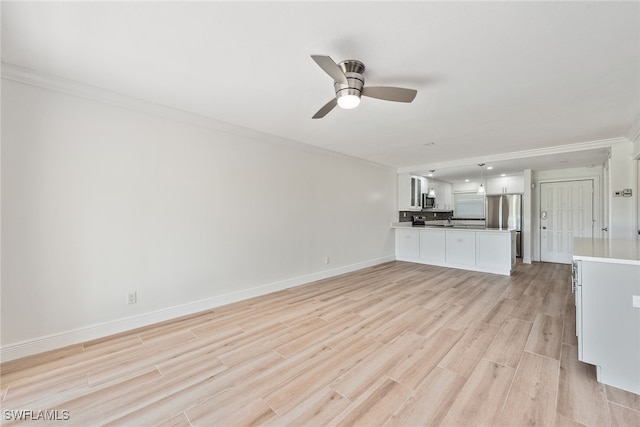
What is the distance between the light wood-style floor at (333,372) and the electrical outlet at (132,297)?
0.33 metres

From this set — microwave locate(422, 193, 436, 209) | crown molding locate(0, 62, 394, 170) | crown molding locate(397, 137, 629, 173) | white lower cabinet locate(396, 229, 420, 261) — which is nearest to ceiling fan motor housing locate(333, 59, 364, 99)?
crown molding locate(0, 62, 394, 170)

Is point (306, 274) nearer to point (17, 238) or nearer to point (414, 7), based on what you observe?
point (17, 238)

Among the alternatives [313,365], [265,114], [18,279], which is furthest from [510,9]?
[18,279]

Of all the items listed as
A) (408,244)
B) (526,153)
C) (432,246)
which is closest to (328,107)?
(526,153)

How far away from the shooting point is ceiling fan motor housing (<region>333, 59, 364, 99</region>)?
197cm

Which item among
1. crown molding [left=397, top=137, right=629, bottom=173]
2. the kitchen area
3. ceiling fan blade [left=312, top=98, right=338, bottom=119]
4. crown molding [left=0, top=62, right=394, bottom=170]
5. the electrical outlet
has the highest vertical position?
crown molding [left=0, top=62, right=394, bottom=170]

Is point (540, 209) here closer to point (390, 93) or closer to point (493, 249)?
point (493, 249)

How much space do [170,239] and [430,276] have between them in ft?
14.8

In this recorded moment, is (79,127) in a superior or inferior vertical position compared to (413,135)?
inferior

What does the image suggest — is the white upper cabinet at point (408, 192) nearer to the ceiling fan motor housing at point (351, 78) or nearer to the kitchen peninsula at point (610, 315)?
the kitchen peninsula at point (610, 315)

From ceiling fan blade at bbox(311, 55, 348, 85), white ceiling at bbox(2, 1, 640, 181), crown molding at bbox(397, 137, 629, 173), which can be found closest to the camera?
white ceiling at bbox(2, 1, 640, 181)

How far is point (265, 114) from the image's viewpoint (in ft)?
10.1

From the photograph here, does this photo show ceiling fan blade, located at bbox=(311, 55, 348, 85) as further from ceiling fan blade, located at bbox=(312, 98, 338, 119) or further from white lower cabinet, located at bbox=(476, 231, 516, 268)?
white lower cabinet, located at bbox=(476, 231, 516, 268)

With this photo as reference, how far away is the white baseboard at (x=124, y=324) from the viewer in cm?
221
